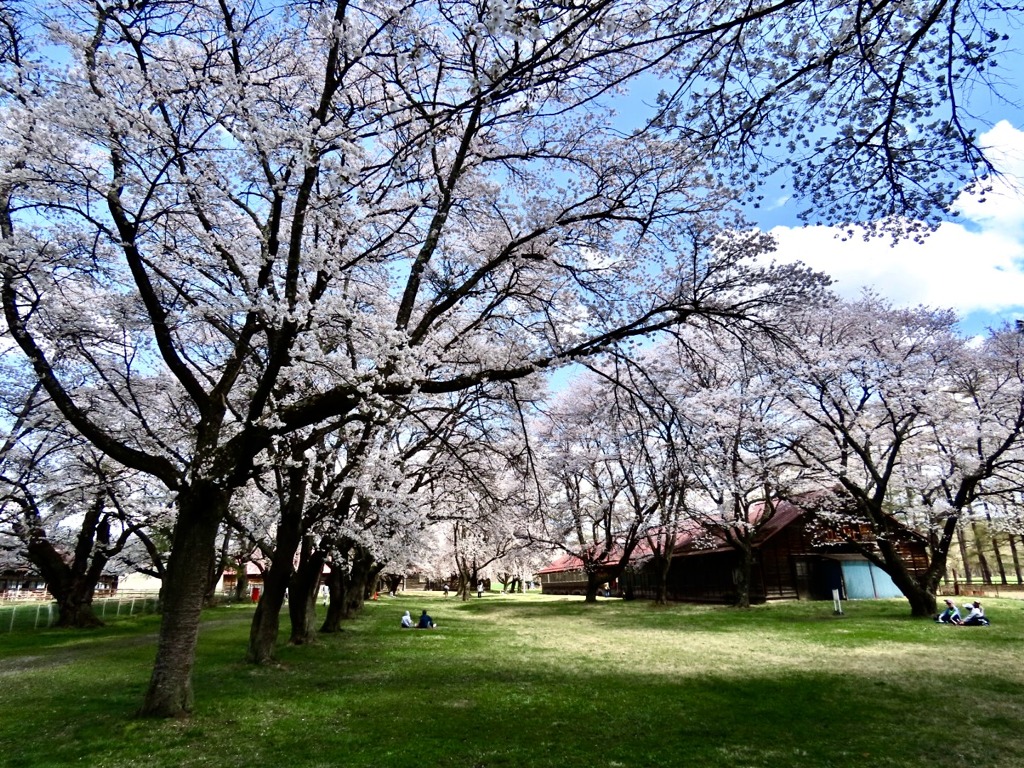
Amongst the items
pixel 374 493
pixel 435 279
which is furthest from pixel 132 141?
pixel 374 493

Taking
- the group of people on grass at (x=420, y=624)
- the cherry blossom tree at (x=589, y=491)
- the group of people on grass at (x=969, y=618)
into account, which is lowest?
the group of people on grass at (x=420, y=624)

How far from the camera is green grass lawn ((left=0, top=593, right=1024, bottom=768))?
20.6 ft

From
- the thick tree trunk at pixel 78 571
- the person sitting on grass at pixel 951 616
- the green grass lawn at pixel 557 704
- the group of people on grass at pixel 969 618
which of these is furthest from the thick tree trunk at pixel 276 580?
the person sitting on grass at pixel 951 616

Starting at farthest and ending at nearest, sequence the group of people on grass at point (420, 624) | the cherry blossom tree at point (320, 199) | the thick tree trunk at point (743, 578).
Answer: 1. the thick tree trunk at point (743, 578)
2. the group of people on grass at point (420, 624)
3. the cherry blossom tree at point (320, 199)

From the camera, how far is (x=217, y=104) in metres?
7.43

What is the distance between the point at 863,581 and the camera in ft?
100

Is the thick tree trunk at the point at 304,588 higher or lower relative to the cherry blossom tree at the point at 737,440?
lower

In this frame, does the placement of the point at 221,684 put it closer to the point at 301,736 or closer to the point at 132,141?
the point at 301,736

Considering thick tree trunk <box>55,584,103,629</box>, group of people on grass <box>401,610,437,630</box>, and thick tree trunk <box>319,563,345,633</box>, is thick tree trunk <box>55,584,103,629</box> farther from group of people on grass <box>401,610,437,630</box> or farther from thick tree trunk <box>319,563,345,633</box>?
group of people on grass <box>401,610,437,630</box>


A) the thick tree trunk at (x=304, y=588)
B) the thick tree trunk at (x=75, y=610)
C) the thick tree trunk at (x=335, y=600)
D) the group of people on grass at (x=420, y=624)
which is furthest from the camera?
the thick tree trunk at (x=75, y=610)

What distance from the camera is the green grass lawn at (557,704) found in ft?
20.6

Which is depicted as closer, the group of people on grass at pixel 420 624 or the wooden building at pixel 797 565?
the group of people on grass at pixel 420 624

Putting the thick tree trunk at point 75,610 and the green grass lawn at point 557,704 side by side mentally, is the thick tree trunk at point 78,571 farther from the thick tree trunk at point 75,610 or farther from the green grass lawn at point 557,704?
the green grass lawn at point 557,704

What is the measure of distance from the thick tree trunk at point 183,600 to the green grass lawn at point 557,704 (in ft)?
1.20
